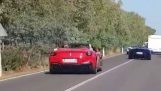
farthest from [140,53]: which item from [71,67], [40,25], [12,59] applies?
[71,67]

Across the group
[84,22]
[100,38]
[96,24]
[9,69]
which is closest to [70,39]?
[84,22]

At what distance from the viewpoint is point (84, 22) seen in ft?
171

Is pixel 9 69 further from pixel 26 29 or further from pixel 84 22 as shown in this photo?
pixel 84 22

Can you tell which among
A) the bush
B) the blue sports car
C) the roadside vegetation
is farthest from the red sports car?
the blue sports car

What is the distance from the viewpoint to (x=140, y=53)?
180ft

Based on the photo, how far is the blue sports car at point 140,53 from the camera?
54000 millimetres

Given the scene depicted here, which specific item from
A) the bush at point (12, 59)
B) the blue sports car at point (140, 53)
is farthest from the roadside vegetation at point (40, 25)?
the blue sports car at point (140, 53)

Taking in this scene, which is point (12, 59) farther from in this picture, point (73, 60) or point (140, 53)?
point (140, 53)

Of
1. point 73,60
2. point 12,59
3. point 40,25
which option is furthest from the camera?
point 40,25

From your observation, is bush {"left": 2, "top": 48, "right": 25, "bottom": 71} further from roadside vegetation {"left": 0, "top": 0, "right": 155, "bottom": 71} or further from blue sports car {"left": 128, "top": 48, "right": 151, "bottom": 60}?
blue sports car {"left": 128, "top": 48, "right": 151, "bottom": 60}

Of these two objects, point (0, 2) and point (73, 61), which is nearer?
point (73, 61)

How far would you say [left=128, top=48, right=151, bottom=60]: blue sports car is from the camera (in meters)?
54.0

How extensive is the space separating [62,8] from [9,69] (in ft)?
48.8

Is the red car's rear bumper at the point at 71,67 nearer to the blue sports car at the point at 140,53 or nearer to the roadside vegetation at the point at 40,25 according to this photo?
the roadside vegetation at the point at 40,25
